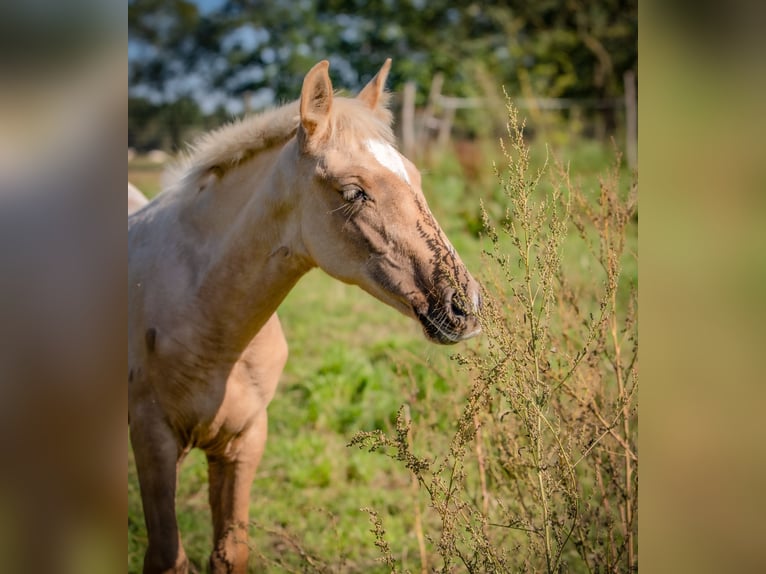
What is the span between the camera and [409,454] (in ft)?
6.07

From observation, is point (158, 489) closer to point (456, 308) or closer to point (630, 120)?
point (456, 308)

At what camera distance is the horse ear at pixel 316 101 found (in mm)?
1971

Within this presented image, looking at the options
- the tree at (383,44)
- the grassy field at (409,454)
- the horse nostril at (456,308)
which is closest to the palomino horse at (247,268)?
the horse nostril at (456,308)

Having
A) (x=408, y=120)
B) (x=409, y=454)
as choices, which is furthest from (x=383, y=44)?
(x=409, y=454)

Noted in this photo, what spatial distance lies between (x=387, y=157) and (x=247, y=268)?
0.58 m

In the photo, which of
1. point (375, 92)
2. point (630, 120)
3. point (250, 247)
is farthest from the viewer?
point (630, 120)

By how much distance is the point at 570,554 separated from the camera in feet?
9.91

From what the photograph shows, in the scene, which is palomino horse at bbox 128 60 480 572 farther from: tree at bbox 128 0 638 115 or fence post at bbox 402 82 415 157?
fence post at bbox 402 82 415 157

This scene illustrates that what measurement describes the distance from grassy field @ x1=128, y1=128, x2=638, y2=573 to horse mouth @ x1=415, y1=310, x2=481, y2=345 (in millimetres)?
47

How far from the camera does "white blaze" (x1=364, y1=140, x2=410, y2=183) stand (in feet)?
6.57

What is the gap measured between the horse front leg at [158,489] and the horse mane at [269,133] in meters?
0.85

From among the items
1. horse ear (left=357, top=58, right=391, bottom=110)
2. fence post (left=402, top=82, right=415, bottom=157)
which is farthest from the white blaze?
fence post (left=402, top=82, right=415, bottom=157)
